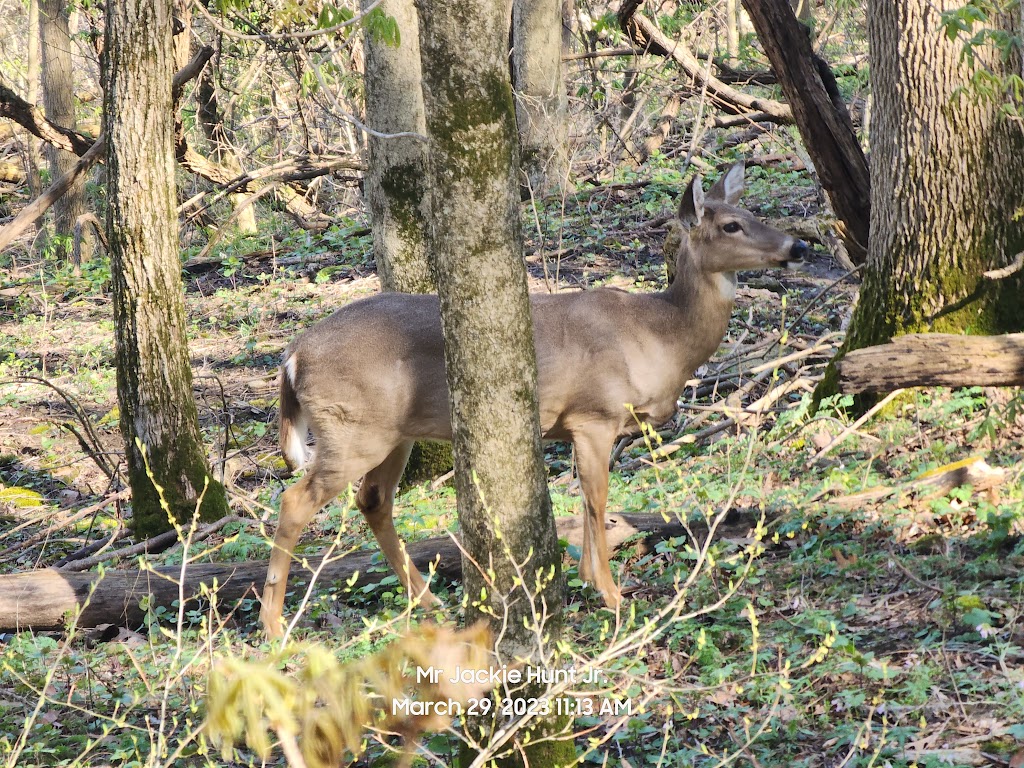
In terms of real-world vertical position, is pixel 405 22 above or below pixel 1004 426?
above

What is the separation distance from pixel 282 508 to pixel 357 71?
889 centimetres

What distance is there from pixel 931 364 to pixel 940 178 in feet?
6.15

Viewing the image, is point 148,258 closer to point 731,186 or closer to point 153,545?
point 153,545

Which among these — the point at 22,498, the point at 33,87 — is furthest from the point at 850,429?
the point at 33,87

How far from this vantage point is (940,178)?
21.6 ft

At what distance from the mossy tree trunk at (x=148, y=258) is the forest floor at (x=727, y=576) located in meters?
0.66

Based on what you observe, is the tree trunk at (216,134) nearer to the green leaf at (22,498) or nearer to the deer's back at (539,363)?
the green leaf at (22,498)

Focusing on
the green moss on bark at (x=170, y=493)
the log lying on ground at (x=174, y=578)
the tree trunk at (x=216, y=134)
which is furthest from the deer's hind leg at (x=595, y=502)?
the tree trunk at (x=216, y=134)

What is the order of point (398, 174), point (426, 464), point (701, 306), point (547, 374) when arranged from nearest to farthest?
point (547, 374)
point (701, 306)
point (398, 174)
point (426, 464)

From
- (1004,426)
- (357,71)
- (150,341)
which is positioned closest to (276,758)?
(150,341)

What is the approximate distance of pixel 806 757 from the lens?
156 inches

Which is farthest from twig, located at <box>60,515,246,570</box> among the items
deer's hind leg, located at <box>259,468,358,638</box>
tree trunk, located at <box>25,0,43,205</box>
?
tree trunk, located at <box>25,0,43,205</box>

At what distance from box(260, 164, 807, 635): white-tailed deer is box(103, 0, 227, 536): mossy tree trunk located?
1252mm

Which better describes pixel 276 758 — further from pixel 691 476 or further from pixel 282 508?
pixel 691 476
